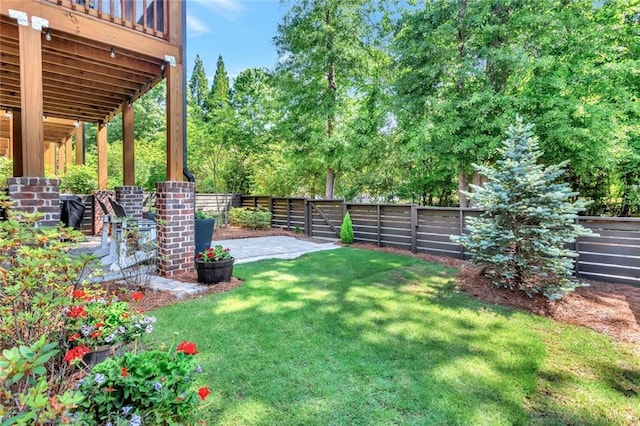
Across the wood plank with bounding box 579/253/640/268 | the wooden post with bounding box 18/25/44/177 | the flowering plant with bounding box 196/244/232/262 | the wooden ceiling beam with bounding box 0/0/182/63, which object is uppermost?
the wooden ceiling beam with bounding box 0/0/182/63

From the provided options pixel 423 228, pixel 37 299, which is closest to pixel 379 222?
pixel 423 228

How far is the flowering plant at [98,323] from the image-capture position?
181 centimetres

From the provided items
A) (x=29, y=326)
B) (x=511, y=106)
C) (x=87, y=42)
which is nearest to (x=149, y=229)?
(x=87, y=42)

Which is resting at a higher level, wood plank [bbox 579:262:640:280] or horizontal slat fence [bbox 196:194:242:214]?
horizontal slat fence [bbox 196:194:242:214]

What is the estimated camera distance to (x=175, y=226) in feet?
15.2

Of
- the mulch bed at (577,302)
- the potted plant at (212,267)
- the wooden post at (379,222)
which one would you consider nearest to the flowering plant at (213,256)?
the potted plant at (212,267)

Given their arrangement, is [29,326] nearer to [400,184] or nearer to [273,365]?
[273,365]

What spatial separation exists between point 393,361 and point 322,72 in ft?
32.0

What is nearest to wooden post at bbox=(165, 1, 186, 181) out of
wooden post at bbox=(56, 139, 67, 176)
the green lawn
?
the green lawn

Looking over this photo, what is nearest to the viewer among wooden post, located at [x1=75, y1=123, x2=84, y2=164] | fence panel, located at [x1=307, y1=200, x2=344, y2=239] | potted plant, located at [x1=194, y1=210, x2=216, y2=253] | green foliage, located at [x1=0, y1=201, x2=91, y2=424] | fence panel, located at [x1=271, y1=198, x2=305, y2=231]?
green foliage, located at [x1=0, y1=201, x2=91, y2=424]

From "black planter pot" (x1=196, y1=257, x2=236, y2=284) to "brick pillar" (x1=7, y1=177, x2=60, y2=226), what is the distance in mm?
1717

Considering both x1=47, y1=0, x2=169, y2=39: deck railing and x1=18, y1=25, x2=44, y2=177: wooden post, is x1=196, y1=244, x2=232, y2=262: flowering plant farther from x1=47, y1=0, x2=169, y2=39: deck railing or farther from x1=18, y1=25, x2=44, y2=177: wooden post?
x1=47, y1=0, x2=169, y2=39: deck railing

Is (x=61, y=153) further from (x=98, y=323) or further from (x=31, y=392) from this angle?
(x=31, y=392)

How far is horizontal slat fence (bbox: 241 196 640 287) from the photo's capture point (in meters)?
4.81
